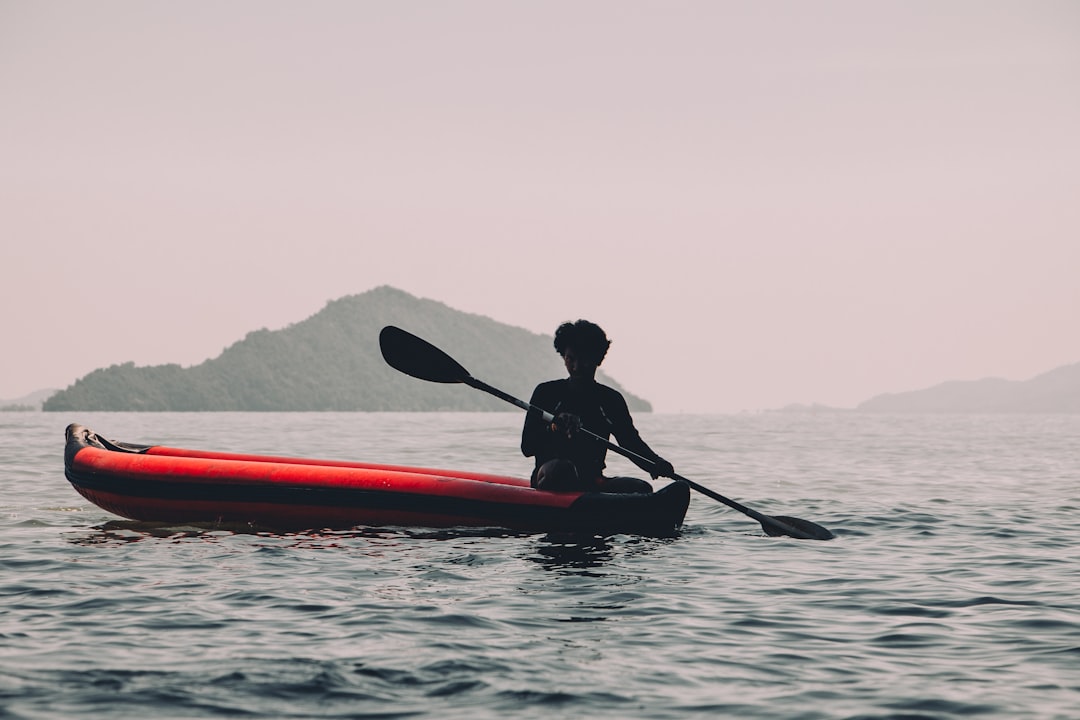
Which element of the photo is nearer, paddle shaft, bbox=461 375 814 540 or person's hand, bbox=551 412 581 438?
person's hand, bbox=551 412 581 438

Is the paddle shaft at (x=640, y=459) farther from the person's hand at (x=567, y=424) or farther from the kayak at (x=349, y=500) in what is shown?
the kayak at (x=349, y=500)

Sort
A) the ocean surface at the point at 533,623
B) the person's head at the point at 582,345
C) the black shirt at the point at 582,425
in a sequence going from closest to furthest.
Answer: the ocean surface at the point at 533,623
the person's head at the point at 582,345
the black shirt at the point at 582,425

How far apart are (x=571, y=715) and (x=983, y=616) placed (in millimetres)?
2889

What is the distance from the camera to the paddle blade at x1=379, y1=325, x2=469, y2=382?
29.1 ft

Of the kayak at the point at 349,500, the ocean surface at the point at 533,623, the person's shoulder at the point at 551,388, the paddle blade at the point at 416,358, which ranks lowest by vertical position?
the ocean surface at the point at 533,623

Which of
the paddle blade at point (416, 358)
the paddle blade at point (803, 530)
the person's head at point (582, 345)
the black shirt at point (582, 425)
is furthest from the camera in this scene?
the paddle blade at point (416, 358)

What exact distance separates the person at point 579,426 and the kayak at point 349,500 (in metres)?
0.19

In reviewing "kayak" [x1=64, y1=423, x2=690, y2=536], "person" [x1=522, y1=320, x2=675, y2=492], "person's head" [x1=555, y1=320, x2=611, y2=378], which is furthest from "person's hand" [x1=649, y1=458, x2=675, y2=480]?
"person's head" [x1=555, y1=320, x2=611, y2=378]

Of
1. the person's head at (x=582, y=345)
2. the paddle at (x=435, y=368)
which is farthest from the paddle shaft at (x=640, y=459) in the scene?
the person's head at (x=582, y=345)

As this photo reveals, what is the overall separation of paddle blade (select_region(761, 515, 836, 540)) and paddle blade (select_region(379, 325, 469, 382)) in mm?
2837

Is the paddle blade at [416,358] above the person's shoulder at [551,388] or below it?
above

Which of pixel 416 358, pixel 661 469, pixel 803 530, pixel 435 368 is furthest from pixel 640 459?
pixel 416 358

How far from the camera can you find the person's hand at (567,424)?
7.69 m

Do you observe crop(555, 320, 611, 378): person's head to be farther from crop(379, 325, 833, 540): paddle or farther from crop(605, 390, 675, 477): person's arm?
crop(379, 325, 833, 540): paddle
